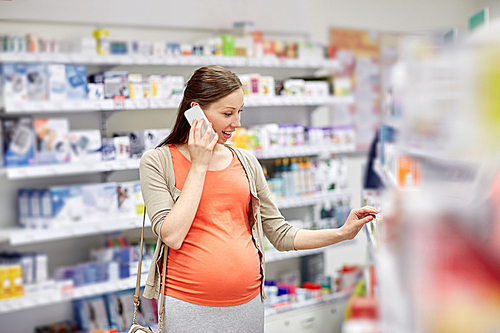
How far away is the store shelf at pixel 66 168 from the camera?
3.22 metres

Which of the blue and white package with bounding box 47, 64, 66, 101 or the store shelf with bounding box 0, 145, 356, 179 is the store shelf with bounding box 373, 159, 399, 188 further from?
the blue and white package with bounding box 47, 64, 66, 101

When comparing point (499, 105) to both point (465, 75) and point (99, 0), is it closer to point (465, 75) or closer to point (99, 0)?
point (465, 75)

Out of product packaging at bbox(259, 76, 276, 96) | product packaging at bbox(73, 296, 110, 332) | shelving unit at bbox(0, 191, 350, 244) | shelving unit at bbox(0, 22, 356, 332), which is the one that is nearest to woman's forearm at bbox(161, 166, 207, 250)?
shelving unit at bbox(0, 22, 356, 332)

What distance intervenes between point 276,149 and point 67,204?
169 cm

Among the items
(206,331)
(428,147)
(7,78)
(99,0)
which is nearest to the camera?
(428,147)

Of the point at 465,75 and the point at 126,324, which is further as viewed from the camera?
the point at 126,324

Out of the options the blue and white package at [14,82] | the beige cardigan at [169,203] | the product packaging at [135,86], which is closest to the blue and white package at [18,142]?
the blue and white package at [14,82]

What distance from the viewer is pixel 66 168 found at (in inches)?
133

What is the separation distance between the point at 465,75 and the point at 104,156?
303cm

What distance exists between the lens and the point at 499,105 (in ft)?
2.48

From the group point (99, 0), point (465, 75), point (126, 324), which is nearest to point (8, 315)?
point (126, 324)

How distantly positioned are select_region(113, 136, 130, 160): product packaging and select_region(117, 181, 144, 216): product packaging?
18 centimetres

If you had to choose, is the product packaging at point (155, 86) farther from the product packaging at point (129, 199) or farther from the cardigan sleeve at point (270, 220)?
the cardigan sleeve at point (270, 220)

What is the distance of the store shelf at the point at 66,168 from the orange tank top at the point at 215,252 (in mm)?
1702
